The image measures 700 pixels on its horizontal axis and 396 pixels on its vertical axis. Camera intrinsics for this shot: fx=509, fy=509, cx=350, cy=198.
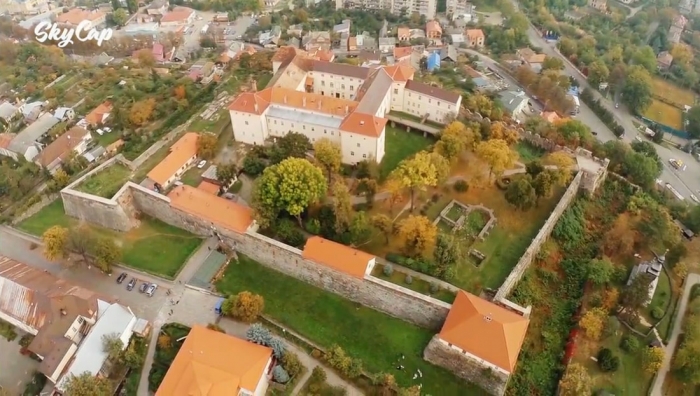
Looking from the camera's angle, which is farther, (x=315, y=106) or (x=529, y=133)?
(x=529, y=133)

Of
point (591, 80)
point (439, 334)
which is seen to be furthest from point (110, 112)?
point (591, 80)

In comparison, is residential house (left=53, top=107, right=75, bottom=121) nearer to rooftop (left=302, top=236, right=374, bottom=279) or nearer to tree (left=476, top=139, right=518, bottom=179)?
rooftop (left=302, top=236, right=374, bottom=279)

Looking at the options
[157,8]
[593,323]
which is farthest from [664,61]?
[157,8]

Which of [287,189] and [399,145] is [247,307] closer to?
[287,189]

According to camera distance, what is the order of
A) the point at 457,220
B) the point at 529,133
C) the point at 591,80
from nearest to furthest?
the point at 457,220 < the point at 529,133 < the point at 591,80

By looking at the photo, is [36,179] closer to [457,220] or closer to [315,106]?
[315,106]
